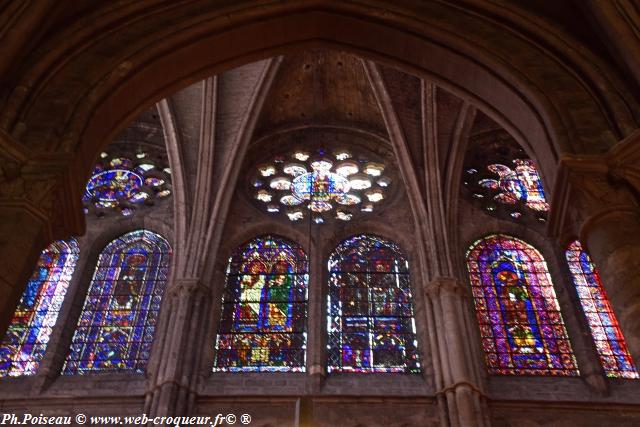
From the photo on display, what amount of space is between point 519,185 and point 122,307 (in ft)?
28.9

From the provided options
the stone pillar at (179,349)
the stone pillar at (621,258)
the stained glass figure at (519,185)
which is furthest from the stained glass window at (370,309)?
the stone pillar at (621,258)

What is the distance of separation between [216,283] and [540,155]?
7879 mm

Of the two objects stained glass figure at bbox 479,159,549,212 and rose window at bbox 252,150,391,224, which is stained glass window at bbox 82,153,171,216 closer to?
rose window at bbox 252,150,391,224

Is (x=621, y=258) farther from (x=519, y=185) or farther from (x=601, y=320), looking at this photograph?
(x=519, y=185)

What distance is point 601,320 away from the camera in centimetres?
1309

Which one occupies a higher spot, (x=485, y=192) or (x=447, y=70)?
(x=485, y=192)

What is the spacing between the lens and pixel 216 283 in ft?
45.6

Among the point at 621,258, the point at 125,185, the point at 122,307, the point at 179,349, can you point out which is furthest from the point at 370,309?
the point at 621,258

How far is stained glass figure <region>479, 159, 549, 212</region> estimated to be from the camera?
15914mm

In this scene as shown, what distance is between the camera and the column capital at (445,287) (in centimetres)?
1296

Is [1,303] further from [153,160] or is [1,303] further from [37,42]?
[153,160]

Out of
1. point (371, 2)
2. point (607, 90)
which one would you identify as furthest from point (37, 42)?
point (607, 90)

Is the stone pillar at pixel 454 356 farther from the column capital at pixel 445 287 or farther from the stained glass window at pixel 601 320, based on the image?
the stained glass window at pixel 601 320

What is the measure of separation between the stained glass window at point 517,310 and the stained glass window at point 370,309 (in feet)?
4.42
